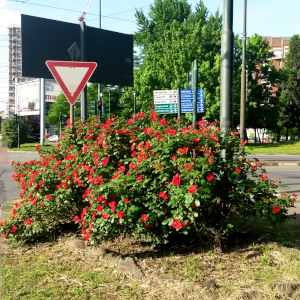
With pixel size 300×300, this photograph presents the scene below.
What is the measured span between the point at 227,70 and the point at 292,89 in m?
54.8

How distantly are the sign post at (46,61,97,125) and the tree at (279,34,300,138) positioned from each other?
53.0m

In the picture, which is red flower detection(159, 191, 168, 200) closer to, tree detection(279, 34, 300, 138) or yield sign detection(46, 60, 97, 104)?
yield sign detection(46, 60, 97, 104)

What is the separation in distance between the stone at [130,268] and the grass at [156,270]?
0.20 ft

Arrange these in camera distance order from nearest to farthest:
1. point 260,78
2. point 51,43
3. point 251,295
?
1. point 251,295
2. point 51,43
3. point 260,78

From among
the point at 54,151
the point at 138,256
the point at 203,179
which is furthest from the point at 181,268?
the point at 54,151

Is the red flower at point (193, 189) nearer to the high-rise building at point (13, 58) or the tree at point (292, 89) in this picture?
the tree at point (292, 89)

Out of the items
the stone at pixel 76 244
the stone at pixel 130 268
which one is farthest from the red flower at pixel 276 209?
the stone at pixel 76 244

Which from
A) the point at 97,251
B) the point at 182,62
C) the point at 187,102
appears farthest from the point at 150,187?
the point at 182,62

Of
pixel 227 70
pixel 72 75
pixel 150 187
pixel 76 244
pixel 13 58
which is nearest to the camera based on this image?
pixel 150 187

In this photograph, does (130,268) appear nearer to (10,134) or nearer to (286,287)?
(286,287)

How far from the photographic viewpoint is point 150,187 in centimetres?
440

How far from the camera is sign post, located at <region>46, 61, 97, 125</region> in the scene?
6309mm

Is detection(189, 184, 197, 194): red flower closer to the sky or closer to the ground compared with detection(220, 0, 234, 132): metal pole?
closer to the ground

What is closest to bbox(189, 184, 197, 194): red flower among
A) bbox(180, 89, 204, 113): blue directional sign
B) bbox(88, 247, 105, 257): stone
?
bbox(88, 247, 105, 257): stone
